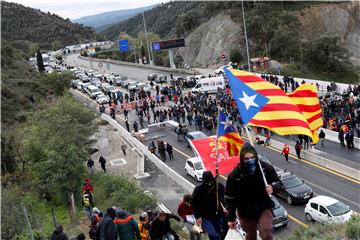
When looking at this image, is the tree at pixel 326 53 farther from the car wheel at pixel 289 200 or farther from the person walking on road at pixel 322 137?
the car wheel at pixel 289 200

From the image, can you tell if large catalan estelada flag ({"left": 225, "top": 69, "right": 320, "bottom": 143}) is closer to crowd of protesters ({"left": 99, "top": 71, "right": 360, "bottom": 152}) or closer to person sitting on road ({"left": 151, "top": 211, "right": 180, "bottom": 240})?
person sitting on road ({"left": 151, "top": 211, "right": 180, "bottom": 240})

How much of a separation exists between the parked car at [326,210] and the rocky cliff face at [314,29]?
59358 mm

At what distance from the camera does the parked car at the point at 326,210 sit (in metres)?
16.9

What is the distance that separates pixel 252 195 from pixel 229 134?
3.94m

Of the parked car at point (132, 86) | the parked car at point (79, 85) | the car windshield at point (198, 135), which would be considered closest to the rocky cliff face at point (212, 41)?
the parked car at point (132, 86)

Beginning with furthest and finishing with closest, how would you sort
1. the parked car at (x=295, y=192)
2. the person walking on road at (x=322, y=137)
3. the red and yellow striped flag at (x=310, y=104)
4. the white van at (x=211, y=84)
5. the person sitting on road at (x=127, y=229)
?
1. the white van at (x=211, y=84)
2. the person walking on road at (x=322, y=137)
3. the parked car at (x=295, y=192)
4. the red and yellow striped flag at (x=310, y=104)
5. the person sitting on road at (x=127, y=229)

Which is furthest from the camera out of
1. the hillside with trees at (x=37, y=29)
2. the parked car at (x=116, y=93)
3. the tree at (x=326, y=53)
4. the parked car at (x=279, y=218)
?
the hillside with trees at (x=37, y=29)

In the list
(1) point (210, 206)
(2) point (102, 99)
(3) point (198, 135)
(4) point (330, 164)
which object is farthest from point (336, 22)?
(1) point (210, 206)

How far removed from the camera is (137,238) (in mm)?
8859

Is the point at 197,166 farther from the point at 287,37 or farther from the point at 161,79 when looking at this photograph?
the point at 287,37

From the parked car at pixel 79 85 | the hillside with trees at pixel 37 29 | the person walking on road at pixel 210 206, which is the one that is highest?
the hillside with trees at pixel 37 29

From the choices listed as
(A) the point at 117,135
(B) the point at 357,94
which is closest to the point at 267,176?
(B) the point at 357,94

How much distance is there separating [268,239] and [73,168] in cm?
1470

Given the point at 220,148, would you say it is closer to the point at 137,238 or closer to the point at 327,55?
the point at 137,238
